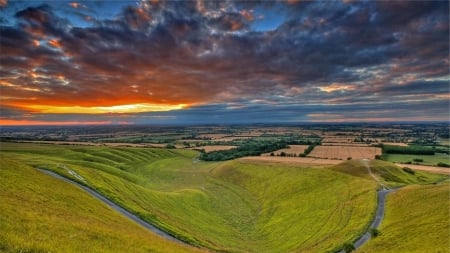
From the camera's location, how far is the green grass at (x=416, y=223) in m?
35.2

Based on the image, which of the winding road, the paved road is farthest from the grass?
the paved road

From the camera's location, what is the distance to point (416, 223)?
44000 mm

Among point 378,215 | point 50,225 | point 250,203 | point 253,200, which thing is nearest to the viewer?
point 50,225

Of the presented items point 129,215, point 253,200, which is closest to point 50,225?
point 129,215

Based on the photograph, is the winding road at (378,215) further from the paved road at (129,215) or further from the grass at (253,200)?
the paved road at (129,215)

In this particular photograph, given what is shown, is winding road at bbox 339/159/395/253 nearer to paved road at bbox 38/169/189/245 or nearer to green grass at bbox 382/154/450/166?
paved road at bbox 38/169/189/245

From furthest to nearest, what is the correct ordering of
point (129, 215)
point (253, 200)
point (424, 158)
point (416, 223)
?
1. point (424, 158)
2. point (253, 200)
3. point (129, 215)
4. point (416, 223)

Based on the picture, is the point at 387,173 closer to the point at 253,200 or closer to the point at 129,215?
the point at 253,200

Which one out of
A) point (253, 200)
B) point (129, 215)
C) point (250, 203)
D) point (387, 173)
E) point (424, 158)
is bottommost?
point (253, 200)

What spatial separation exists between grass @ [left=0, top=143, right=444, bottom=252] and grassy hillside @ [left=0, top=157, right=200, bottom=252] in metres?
2.60

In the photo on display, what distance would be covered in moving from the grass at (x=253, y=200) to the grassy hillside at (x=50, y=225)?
8.54ft

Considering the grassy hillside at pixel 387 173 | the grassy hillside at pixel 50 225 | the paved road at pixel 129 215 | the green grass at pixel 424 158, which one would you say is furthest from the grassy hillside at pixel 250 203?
the green grass at pixel 424 158

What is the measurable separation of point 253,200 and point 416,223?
50.6m

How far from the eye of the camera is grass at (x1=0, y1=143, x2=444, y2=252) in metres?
51.6
